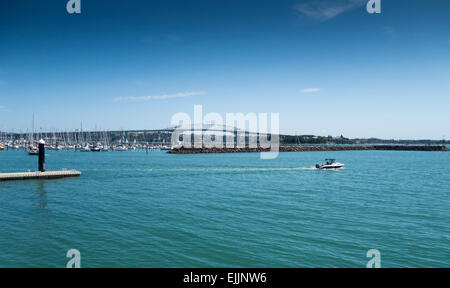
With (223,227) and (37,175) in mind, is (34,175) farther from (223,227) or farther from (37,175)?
(223,227)

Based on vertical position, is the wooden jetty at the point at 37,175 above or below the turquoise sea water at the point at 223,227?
above

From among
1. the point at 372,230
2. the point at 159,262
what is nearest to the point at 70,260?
the point at 159,262

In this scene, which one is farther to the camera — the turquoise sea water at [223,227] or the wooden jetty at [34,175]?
the wooden jetty at [34,175]

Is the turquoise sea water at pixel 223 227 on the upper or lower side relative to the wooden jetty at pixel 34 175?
lower

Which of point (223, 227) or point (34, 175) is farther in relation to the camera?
point (34, 175)

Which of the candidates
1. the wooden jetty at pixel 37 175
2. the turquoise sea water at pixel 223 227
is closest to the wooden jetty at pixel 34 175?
the wooden jetty at pixel 37 175

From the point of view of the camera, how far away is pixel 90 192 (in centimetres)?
2192

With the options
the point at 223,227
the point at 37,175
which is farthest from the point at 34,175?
the point at 223,227

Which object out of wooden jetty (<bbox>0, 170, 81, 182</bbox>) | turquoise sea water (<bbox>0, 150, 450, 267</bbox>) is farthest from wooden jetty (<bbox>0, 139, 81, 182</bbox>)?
turquoise sea water (<bbox>0, 150, 450, 267</bbox>)

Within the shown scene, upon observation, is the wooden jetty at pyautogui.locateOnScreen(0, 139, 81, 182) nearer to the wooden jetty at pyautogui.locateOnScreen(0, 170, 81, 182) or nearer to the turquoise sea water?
the wooden jetty at pyautogui.locateOnScreen(0, 170, 81, 182)

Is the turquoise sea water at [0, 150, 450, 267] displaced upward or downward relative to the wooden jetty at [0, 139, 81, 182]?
downward

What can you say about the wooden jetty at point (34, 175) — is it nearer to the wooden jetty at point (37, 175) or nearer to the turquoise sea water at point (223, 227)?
the wooden jetty at point (37, 175)

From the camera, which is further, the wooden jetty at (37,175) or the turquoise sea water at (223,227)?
the wooden jetty at (37,175)

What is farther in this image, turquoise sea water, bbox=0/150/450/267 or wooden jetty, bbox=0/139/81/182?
wooden jetty, bbox=0/139/81/182
